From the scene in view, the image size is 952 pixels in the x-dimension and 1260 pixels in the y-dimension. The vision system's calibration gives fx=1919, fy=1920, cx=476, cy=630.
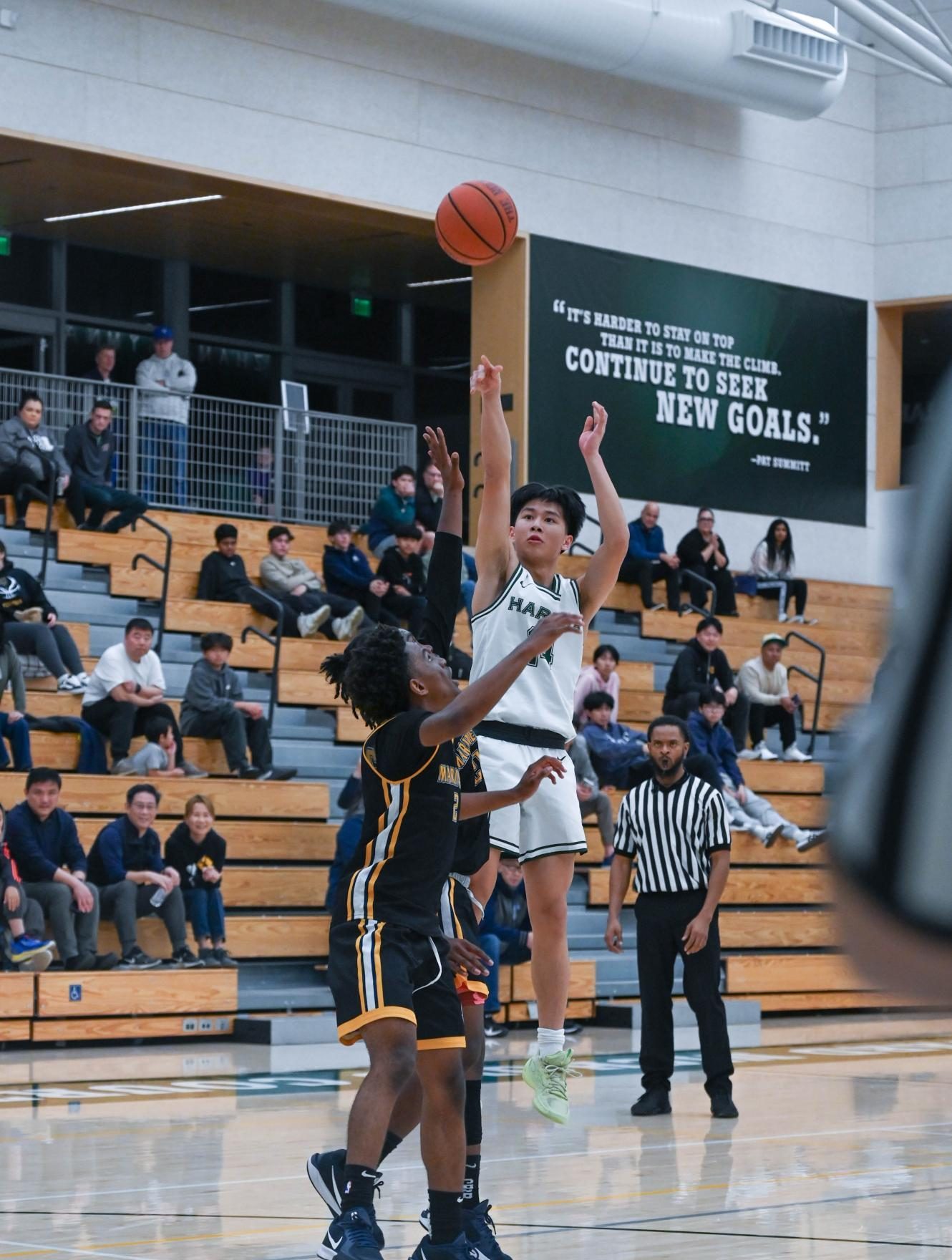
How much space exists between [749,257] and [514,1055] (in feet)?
43.2

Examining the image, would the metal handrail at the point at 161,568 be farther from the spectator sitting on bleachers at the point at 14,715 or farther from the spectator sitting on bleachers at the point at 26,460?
the spectator sitting on bleachers at the point at 14,715

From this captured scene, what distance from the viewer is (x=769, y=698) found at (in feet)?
60.4

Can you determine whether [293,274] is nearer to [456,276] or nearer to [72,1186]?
[456,276]

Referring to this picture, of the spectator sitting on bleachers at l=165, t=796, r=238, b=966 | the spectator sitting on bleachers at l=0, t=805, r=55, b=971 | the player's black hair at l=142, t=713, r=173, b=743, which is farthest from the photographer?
the player's black hair at l=142, t=713, r=173, b=743

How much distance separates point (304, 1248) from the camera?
578 centimetres

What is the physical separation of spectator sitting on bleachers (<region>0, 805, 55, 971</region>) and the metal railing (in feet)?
22.4

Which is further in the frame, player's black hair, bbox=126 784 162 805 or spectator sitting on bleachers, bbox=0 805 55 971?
player's black hair, bbox=126 784 162 805

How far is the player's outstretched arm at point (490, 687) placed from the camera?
4.71 meters

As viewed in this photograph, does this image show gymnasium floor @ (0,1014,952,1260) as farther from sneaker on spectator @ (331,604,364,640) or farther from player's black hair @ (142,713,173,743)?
sneaker on spectator @ (331,604,364,640)

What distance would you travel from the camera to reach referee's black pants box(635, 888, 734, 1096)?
9258 millimetres

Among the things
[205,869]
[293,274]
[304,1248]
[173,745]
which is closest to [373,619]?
[173,745]

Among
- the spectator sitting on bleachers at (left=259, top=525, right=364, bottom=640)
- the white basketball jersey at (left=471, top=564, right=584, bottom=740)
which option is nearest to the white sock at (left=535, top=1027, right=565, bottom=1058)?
the white basketball jersey at (left=471, top=564, right=584, bottom=740)

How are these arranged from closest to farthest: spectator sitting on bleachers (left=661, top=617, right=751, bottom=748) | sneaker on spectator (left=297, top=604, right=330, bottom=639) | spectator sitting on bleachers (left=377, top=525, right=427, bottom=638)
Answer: sneaker on spectator (left=297, top=604, right=330, bottom=639)
spectator sitting on bleachers (left=377, top=525, right=427, bottom=638)
spectator sitting on bleachers (left=661, top=617, right=751, bottom=748)

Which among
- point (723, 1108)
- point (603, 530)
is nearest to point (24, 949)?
point (723, 1108)
